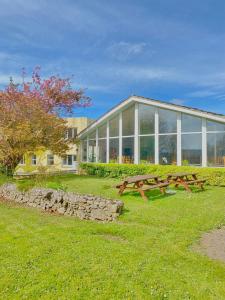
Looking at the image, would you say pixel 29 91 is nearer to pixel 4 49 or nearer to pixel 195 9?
pixel 4 49

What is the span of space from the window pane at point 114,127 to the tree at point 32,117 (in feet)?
12.1

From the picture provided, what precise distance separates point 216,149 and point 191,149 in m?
1.60

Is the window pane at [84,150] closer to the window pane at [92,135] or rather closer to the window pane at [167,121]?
the window pane at [92,135]

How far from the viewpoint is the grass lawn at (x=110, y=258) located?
407cm

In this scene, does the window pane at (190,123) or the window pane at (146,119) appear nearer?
the window pane at (190,123)

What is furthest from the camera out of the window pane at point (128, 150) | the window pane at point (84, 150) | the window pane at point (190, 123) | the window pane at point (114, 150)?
the window pane at point (84, 150)

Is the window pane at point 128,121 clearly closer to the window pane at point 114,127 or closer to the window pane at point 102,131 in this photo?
the window pane at point 114,127

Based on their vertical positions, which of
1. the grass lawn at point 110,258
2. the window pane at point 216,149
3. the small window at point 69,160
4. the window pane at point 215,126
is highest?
the window pane at point 215,126

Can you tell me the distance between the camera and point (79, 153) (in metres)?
26.5

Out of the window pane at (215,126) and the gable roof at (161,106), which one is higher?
the gable roof at (161,106)

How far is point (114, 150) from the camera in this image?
73.4 ft

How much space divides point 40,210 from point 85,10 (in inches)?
395

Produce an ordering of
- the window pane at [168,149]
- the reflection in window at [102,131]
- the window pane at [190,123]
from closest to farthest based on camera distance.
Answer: the window pane at [190,123], the window pane at [168,149], the reflection in window at [102,131]

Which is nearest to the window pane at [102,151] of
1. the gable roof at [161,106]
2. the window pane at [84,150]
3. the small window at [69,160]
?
the gable roof at [161,106]
